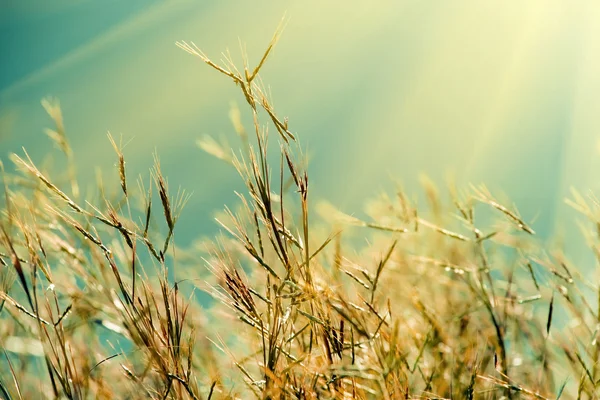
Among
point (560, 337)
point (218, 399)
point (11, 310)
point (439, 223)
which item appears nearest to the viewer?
point (218, 399)

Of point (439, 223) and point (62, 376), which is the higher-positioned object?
point (439, 223)

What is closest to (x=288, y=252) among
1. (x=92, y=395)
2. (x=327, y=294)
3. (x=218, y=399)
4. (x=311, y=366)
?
(x=327, y=294)

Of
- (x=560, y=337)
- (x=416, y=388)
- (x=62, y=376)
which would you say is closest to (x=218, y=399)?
(x=62, y=376)

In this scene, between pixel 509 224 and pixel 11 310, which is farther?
pixel 509 224

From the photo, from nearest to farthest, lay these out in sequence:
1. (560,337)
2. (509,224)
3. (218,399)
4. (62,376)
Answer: (62,376) → (218,399) → (509,224) → (560,337)

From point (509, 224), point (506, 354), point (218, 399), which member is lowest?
point (218, 399)

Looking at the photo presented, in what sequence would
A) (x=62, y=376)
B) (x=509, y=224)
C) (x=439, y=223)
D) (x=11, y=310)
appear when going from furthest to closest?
(x=439, y=223) → (x=509, y=224) → (x=11, y=310) → (x=62, y=376)

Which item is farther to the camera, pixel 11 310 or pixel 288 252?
pixel 11 310

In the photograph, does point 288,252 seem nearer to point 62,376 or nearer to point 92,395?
point 62,376

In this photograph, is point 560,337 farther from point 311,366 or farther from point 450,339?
point 311,366
